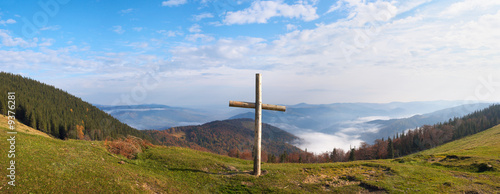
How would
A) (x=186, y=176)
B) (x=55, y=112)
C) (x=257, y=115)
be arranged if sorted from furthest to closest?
(x=55, y=112), (x=257, y=115), (x=186, y=176)

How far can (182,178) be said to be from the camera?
15297 mm

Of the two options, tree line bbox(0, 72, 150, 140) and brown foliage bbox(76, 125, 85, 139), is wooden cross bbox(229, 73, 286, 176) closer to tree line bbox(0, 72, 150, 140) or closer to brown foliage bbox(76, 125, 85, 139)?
tree line bbox(0, 72, 150, 140)

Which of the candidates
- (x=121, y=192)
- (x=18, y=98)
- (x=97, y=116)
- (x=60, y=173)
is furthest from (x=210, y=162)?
(x=97, y=116)

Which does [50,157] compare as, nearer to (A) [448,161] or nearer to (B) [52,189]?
(B) [52,189]

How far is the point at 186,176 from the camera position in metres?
15.8

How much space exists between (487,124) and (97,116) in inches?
10073

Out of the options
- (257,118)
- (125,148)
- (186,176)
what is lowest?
(186,176)

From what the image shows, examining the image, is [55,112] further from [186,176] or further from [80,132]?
[186,176]

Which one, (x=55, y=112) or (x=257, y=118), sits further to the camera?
(x=55, y=112)

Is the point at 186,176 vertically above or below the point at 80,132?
above

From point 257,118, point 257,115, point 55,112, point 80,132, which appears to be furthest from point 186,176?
point 55,112

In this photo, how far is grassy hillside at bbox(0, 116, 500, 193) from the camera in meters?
10.7

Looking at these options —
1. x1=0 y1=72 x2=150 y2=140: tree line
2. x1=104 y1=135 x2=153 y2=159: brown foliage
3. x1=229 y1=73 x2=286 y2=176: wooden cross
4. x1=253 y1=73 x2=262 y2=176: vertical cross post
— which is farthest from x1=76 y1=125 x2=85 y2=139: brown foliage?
x1=253 y1=73 x2=262 y2=176: vertical cross post

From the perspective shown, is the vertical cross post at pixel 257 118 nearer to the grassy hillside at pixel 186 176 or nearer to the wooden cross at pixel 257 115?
the wooden cross at pixel 257 115
